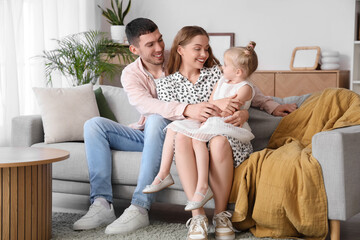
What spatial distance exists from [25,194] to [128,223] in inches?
20.0

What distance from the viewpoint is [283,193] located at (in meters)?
2.16

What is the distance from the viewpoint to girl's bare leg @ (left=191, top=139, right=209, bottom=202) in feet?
7.32

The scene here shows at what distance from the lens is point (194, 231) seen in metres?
2.20

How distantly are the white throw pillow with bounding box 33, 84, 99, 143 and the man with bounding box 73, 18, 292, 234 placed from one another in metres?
0.36

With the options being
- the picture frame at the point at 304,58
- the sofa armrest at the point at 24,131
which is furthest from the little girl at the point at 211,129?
the picture frame at the point at 304,58

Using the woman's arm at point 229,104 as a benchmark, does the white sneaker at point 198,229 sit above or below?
below

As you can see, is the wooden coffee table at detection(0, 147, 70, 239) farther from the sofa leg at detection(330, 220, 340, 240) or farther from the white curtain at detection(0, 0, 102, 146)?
the white curtain at detection(0, 0, 102, 146)

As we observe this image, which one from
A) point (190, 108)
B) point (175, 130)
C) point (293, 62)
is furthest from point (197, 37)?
point (293, 62)

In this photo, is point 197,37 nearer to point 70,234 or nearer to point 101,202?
point 101,202

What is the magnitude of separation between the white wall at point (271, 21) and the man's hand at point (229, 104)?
315 cm

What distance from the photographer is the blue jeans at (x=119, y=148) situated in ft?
7.98

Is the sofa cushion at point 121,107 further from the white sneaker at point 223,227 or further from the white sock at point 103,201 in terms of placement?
the white sneaker at point 223,227

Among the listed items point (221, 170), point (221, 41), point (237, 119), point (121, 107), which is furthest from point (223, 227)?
point (221, 41)

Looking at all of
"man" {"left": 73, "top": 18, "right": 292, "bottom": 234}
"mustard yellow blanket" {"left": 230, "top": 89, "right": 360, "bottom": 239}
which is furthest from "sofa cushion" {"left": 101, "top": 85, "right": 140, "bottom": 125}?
"mustard yellow blanket" {"left": 230, "top": 89, "right": 360, "bottom": 239}
